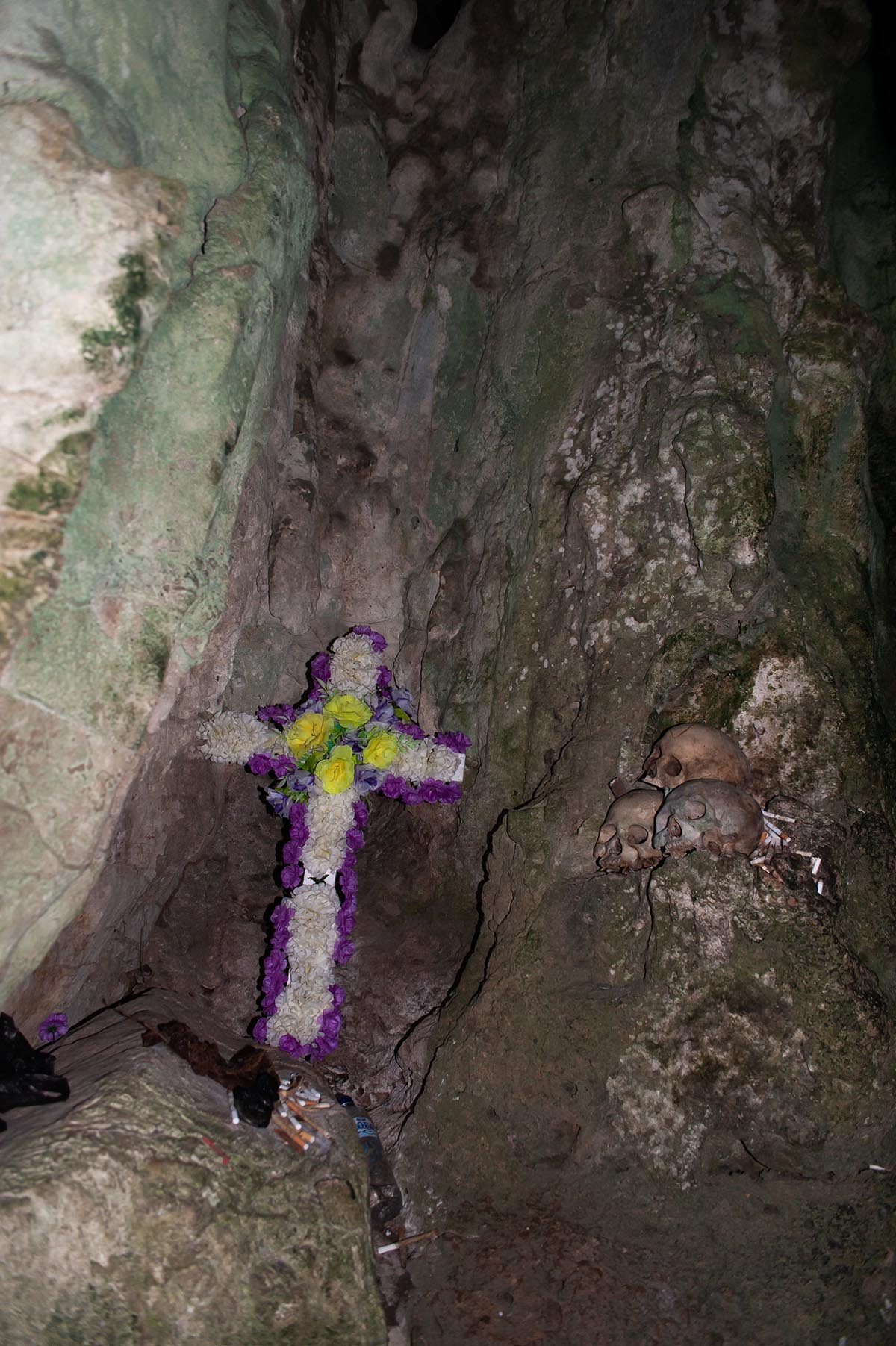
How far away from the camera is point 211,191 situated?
10.8 feet

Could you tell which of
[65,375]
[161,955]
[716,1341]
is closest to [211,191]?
[65,375]

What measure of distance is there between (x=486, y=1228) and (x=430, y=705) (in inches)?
103

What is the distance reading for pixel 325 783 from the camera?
415 cm

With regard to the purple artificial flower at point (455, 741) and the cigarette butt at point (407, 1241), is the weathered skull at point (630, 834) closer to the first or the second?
the purple artificial flower at point (455, 741)

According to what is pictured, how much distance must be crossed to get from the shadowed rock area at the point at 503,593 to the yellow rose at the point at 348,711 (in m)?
0.60

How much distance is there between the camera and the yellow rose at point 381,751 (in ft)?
13.9

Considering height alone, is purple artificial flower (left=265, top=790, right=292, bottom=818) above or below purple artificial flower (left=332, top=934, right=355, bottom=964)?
above

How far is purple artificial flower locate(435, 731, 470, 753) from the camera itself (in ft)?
14.3

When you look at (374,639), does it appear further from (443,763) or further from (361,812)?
(361,812)

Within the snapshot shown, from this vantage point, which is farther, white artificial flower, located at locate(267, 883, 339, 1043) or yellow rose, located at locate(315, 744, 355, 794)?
yellow rose, located at locate(315, 744, 355, 794)

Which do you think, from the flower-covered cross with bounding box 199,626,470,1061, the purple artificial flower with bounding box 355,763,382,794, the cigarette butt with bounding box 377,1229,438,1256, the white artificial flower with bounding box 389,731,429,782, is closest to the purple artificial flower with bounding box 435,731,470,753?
the flower-covered cross with bounding box 199,626,470,1061

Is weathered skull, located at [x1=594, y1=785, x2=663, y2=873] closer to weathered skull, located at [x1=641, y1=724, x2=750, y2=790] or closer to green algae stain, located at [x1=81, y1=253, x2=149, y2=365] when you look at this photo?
weathered skull, located at [x1=641, y1=724, x2=750, y2=790]

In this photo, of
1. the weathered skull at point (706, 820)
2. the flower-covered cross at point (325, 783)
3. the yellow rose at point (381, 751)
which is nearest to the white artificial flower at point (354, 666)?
the flower-covered cross at point (325, 783)

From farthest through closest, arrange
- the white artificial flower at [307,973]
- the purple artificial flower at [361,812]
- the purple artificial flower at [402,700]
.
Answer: the purple artificial flower at [402,700] < the purple artificial flower at [361,812] < the white artificial flower at [307,973]
